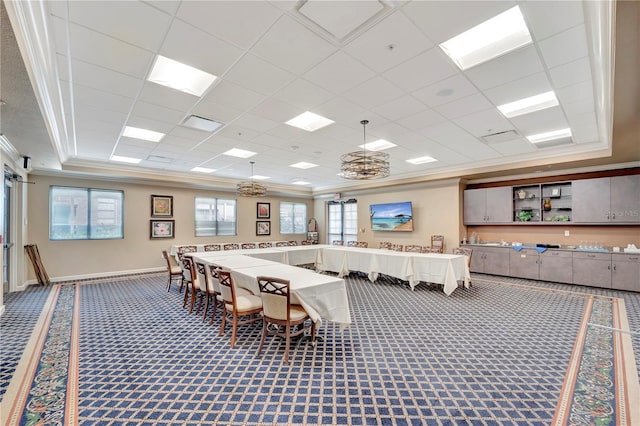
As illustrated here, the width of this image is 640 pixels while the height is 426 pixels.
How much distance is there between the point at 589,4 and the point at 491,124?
2554 mm

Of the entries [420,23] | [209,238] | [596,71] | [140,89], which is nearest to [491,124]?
[596,71]

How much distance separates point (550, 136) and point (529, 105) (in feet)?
6.08

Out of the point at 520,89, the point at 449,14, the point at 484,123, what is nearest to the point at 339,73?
the point at 449,14

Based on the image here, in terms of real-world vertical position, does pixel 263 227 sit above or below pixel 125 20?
below

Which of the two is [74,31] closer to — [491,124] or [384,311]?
[384,311]

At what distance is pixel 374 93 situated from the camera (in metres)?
3.53

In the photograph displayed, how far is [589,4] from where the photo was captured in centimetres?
212

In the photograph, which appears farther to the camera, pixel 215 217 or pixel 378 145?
pixel 215 217

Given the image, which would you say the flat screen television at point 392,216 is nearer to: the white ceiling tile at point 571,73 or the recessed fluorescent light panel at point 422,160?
the recessed fluorescent light panel at point 422,160

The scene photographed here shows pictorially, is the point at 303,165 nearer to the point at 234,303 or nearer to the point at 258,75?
the point at 258,75

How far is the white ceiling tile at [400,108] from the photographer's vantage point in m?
3.72

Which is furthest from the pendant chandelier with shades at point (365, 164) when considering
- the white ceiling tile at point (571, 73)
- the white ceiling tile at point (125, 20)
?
the white ceiling tile at point (125, 20)

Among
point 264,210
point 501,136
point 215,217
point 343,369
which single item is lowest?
point 343,369

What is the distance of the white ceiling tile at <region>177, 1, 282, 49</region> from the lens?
2131 millimetres
